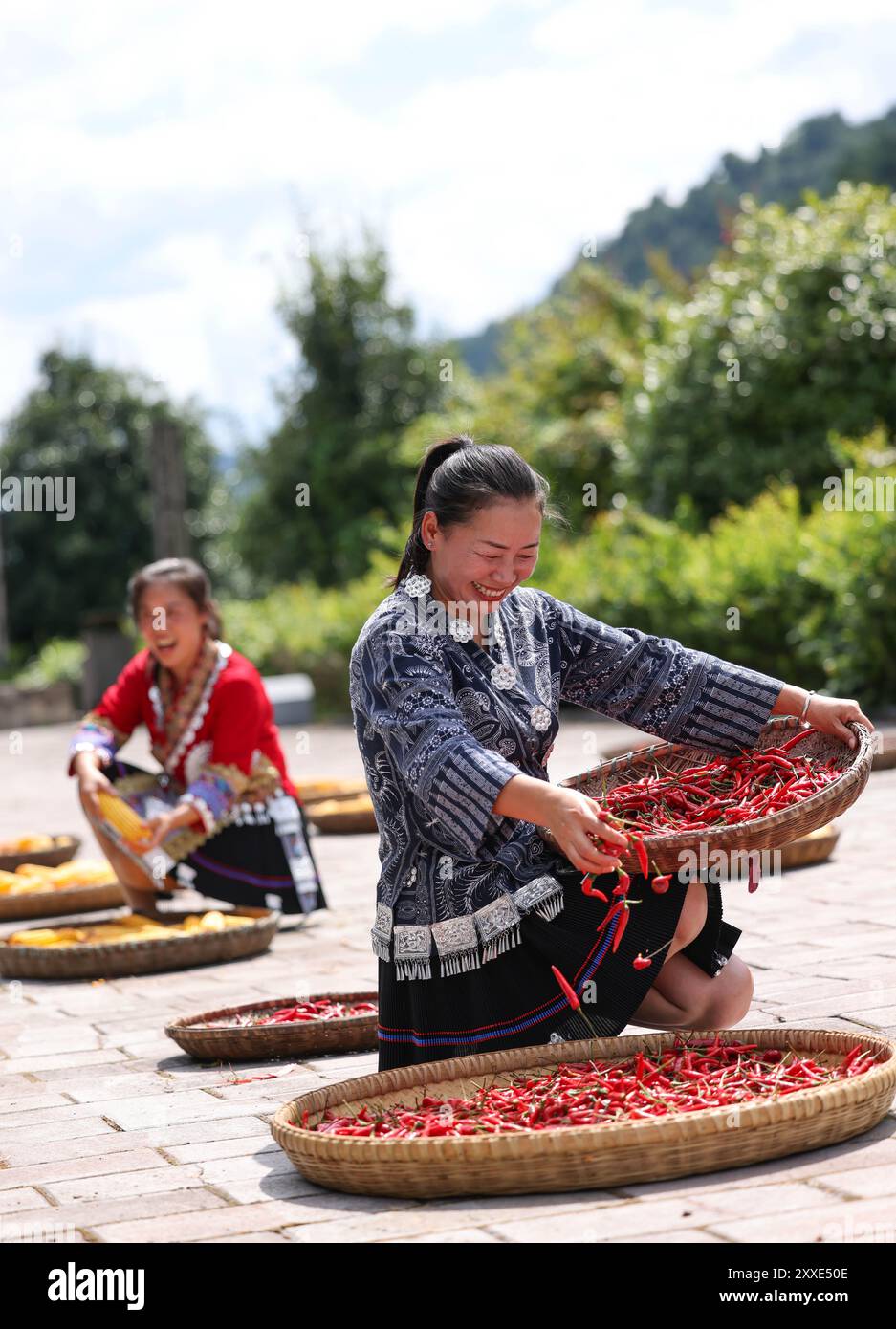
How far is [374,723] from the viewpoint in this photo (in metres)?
3.62

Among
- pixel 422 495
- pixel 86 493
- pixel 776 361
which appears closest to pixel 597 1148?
pixel 422 495

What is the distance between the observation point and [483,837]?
350cm

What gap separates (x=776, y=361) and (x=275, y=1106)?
14112mm

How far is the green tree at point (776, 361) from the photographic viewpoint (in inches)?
648

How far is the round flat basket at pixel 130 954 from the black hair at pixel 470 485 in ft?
7.91

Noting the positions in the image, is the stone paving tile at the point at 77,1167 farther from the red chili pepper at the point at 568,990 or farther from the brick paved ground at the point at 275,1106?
the red chili pepper at the point at 568,990

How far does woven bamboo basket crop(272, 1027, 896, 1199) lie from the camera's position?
2.91m

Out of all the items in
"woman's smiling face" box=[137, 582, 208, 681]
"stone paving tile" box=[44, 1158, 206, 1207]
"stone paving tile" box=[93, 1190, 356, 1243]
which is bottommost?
"stone paving tile" box=[44, 1158, 206, 1207]

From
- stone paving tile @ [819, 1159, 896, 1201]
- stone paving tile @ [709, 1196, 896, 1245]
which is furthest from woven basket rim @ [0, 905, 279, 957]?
stone paving tile @ [709, 1196, 896, 1245]

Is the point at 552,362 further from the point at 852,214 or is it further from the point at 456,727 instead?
the point at 456,727

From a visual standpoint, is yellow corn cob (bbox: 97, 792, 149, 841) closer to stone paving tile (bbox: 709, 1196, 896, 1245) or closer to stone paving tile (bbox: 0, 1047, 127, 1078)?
stone paving tile (bbox: 0, 1047, 127, 1078)

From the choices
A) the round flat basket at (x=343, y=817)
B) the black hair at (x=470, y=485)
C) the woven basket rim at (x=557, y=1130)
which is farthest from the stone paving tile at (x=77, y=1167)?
the round flat basket at (x=343, y=817)

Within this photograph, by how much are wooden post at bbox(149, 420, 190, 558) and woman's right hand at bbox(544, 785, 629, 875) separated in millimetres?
16854

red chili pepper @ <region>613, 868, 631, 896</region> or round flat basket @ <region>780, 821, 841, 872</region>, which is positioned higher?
red chili pepper @ <region>613, 868, 631, 896</region>
